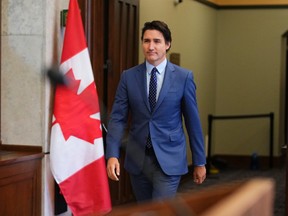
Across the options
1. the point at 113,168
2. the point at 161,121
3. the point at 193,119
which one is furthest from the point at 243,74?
the point at 113,168

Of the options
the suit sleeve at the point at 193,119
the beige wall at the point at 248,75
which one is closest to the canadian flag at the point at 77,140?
the suit sleeve at the point at 193,119

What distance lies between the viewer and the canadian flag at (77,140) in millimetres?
4008

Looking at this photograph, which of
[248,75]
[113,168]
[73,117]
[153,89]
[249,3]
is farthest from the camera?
[248,75]

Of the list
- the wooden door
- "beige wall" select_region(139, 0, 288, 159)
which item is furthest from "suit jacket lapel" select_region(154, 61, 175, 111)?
"beige wall" select_region(139, 0, 288, 159)

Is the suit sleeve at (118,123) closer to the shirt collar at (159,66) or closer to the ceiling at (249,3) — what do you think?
the shirt collar at (159,66)

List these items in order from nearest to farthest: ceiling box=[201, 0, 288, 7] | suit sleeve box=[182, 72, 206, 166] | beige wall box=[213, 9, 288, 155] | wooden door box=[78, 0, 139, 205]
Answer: suit sleeve box=[182, 72, 206, 166]
wooden door box=[78, 0, 139, 205]
ceiling box=[201, 0, 288, 7]
beige wall box=[213, 9, 288, 155]

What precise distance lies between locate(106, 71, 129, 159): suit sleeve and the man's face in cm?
24

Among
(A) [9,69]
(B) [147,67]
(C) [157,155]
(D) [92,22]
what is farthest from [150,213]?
(D) [92,22]

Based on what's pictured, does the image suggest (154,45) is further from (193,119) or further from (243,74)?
(243,74)

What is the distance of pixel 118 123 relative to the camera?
11.5 ft

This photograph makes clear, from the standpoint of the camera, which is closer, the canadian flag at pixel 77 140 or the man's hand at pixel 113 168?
the man's hand at pixel 113 168

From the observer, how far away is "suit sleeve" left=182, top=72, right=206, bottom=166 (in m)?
3.46

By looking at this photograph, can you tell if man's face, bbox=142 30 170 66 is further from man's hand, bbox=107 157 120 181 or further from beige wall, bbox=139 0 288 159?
beige wall, bbox=139 0 288 159

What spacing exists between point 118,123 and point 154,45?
48 centimetres
